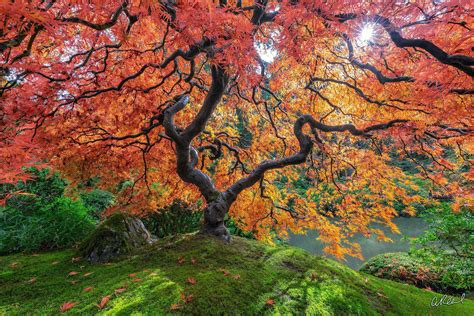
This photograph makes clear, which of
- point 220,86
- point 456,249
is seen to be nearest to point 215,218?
point 220,86

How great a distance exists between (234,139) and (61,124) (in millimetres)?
2936

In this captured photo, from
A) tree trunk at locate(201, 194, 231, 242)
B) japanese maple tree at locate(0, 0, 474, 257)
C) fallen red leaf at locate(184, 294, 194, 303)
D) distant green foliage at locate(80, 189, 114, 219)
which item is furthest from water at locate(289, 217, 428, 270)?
fallen red leaf at locate(184, 294, 194, 303)

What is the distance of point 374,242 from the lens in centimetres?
1107

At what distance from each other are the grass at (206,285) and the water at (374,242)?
21.7ft

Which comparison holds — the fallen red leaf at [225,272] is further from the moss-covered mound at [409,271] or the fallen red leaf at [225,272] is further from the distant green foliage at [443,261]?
the moss-covered mound at [409,271]

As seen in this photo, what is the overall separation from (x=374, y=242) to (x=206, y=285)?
10.9m

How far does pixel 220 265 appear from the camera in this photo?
9.02 ft

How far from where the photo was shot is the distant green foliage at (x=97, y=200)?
6324mm

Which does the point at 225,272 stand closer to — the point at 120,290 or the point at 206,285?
the point at 206,285

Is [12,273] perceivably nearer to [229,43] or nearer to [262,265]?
[262,265]

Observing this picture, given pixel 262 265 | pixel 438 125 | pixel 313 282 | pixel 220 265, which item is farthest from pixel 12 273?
pixel 438 125

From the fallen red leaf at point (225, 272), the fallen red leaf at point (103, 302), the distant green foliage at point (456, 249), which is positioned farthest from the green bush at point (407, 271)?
the fallen red leaf at point (103, 302)

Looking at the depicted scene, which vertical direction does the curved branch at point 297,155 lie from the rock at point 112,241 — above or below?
above

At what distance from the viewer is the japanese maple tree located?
2.25 metres
